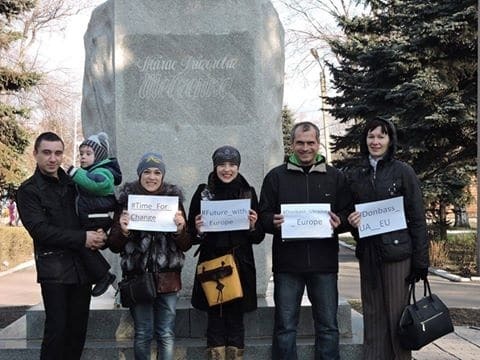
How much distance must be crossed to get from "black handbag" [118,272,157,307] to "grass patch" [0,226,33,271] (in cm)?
1296

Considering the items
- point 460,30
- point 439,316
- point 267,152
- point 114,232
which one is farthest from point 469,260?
point 114,232

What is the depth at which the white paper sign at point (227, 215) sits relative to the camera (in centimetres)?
464

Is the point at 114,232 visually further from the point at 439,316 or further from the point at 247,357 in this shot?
the point at 439,316

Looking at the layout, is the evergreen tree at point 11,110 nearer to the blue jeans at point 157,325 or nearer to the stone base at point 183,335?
the stone base at point 183,335

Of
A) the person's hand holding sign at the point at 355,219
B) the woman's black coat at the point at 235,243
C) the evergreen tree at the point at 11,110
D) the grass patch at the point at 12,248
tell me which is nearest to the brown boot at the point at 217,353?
the woman's black coat at the point at 235,243

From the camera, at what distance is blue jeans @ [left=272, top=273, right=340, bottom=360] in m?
4.65

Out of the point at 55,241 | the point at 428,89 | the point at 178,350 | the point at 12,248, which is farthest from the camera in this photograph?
the point at 12,248

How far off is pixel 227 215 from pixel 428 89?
1219 cm

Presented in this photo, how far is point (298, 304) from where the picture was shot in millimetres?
4688

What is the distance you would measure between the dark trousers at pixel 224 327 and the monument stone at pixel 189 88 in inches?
56.9

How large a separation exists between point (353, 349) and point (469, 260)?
38.4 feet

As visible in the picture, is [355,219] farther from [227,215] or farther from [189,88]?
[189,88]

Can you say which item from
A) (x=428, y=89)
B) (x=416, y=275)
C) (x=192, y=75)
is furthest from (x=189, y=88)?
(x=428, y=89)

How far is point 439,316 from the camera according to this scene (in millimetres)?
4461
